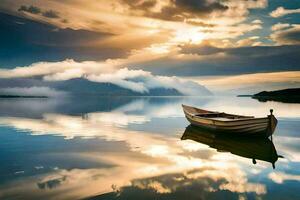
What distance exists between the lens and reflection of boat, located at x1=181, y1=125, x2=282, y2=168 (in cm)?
2109

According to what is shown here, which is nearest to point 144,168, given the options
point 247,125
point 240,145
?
point 240,145

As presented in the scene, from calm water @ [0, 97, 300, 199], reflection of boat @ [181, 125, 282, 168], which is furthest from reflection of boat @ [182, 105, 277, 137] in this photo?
calm water @ [0, 97, 300, 199]

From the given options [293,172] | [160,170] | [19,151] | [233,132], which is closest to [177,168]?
[160,170]

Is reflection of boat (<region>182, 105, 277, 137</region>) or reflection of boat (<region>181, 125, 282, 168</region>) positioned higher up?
reflection of boat (<region>182, 105, 277, 137</region>)

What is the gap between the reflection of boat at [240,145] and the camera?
21.1 metres

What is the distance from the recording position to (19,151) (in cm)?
2120

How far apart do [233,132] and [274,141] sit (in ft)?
11.8

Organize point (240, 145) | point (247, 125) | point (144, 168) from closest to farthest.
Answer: point (144, 168), point (240, 145), point (247, 125)

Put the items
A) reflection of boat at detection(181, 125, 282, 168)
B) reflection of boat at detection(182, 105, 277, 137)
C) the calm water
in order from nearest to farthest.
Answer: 1. the calm water
2. reflection of boat at detection(181, 125, 282, 168)
3. reflection of boat at detection(182, 105, 277, 137)

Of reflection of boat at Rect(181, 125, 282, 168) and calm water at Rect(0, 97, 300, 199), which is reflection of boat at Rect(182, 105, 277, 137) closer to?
reflection of boat at Rect(181, 125, 282, 168)

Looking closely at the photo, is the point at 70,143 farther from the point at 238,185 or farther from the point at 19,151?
the point at 238,185

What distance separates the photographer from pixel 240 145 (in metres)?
25.0

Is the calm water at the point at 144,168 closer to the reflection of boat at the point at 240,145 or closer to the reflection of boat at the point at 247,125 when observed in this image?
the reflection of boat at the point at 240,145

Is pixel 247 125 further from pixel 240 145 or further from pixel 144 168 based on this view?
pixel 144 168
